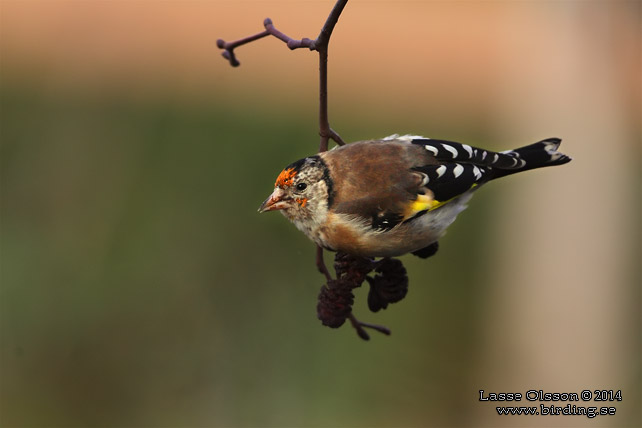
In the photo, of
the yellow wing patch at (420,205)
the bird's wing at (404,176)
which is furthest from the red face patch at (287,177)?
the yellow wing patch at (420,205)

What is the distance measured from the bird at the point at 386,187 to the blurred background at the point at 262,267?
2.46m

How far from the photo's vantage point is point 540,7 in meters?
5.39

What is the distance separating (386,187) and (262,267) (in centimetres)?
278

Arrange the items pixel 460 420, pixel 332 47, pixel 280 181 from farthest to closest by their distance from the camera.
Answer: pixel 332 47
pixel 460 420
pixel 280 181

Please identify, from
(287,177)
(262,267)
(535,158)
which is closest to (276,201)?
(287,177)

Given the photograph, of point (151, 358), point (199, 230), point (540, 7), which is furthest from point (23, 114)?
point (540, 7)

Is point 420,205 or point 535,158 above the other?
point 535,158

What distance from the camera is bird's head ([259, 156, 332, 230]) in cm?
233

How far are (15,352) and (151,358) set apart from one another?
88cm

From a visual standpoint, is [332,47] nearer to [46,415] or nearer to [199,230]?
[199,230]

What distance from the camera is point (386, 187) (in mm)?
2383

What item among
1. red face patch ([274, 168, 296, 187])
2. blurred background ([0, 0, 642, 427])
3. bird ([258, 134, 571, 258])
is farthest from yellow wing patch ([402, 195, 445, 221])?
blurred background ([0, 0, 642, 427])

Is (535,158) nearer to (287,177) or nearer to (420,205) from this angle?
(420,205)

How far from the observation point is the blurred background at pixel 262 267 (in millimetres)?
4930
